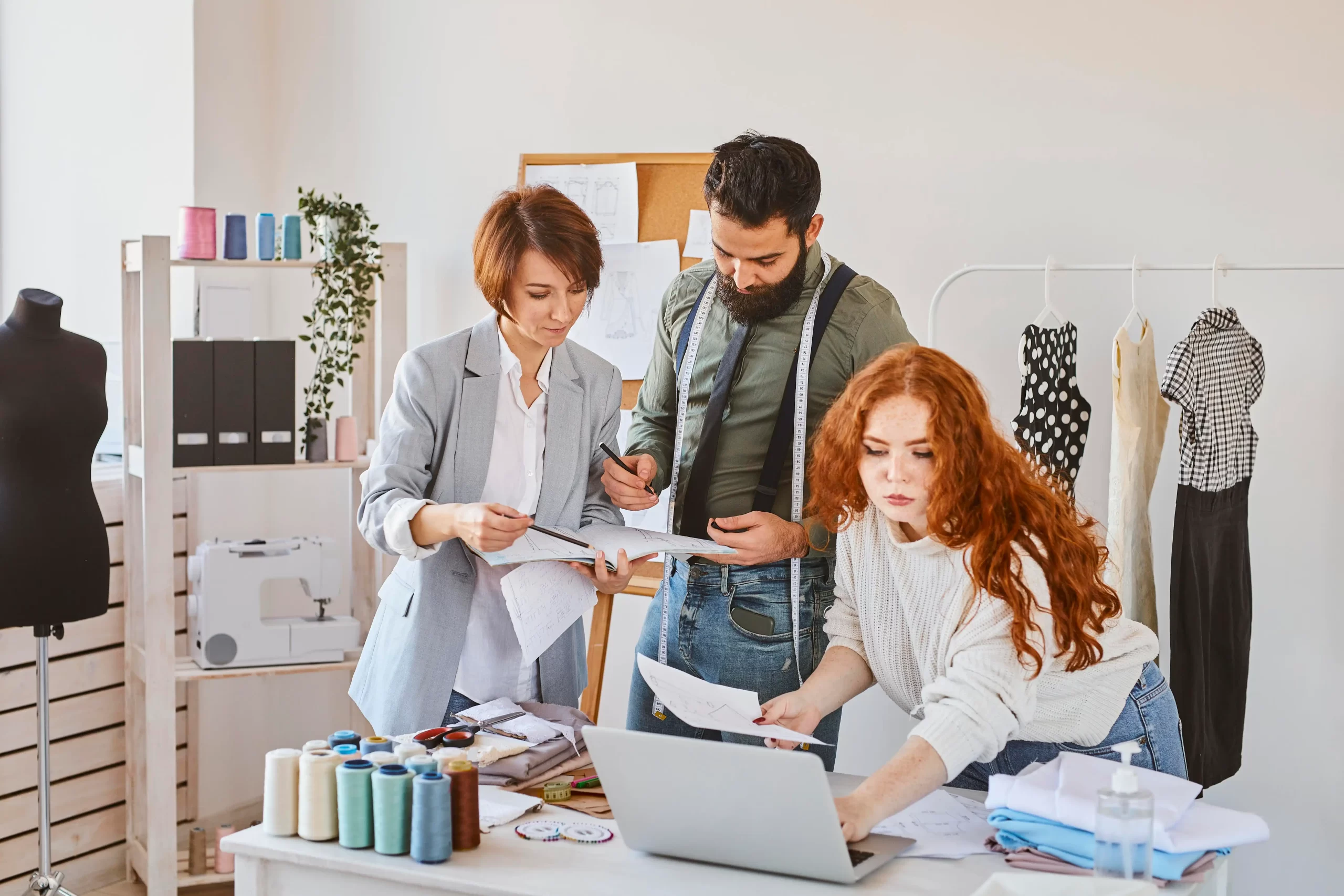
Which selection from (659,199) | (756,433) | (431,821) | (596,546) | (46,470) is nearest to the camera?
(431,821)

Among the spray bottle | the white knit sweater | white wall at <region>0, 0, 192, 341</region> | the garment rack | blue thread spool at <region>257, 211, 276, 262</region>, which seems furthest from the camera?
white wall at <region>0, 0, 192, 341</region>

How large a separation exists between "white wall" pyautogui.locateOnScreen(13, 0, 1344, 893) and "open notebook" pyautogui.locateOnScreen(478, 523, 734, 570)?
4.31 feet

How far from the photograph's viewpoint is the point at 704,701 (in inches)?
67.5

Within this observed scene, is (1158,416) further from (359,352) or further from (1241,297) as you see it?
(359,352)

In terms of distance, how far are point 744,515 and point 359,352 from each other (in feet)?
6.50

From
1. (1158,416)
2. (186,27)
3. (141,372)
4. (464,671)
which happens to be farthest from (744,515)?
(186,27)

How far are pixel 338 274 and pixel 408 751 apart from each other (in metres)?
1.96

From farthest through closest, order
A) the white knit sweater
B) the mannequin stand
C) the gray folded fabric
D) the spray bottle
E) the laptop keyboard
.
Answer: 1. the mannequin stand
2. the gray folded fabric
3. the white knit sweater
4. the laptop keyboard
5. the spray bottle

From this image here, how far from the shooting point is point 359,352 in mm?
3674

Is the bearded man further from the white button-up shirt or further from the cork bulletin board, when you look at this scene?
the cork bulletin board

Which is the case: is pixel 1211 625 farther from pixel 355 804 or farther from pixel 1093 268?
pixel 355 804

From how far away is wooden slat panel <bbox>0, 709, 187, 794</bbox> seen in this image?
3.13 m

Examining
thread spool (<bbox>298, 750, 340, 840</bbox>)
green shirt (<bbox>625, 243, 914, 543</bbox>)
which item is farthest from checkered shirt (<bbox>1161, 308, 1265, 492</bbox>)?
thread spool (<bbox>298, 750, 340, 840</bbox>)

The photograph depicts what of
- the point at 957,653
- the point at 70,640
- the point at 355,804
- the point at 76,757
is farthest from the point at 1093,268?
the point at 76,757
